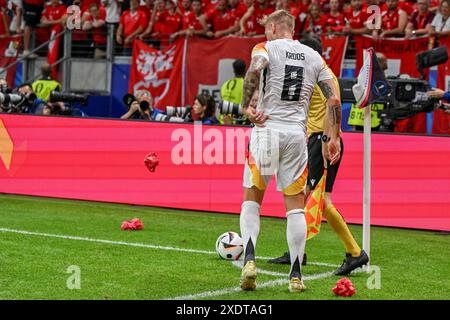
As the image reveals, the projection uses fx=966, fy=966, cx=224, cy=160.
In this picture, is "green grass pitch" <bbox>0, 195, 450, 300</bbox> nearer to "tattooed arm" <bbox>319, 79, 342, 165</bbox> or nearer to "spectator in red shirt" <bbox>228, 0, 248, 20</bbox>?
"tattooed arm" <bbox>319, 79, 342, 165</bbox>

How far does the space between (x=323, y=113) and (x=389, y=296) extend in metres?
2.21

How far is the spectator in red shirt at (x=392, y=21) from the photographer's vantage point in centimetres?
1673

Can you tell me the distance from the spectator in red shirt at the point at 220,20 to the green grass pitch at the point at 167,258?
592 cm

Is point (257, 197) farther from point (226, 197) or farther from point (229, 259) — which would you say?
point (226, 197)

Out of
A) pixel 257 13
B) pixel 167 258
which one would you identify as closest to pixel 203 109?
pixel 257 13

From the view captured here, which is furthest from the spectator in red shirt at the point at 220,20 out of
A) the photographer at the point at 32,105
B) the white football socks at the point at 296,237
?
the white football socks at the point at 296,237

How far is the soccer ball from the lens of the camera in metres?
9.66

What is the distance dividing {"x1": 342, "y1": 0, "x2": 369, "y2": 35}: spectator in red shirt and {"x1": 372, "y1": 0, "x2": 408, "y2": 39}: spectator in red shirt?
0.32 meters

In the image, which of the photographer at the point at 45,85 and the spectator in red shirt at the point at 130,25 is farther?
the spectator in red shirt at the point at 130,25

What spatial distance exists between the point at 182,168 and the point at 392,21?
17.5 ft

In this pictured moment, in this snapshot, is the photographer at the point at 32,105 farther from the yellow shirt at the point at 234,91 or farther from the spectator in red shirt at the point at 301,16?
the spectator in red shirt at the point at 301,16

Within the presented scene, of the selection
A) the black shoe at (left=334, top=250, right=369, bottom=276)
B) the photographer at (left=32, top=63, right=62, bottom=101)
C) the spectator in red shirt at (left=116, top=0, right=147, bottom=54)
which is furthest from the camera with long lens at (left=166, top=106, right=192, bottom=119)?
the black shoe at (left=334, top=250, right=369, bottom=276)

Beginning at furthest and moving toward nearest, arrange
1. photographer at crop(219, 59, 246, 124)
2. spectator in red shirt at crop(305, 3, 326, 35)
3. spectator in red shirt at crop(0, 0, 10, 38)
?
spectator in red shirt at crop(0, 0, 10, 38), spectator in red shirt at crop(305, 3, 326, 35), photographer at crop(219, 59, 246, 124)

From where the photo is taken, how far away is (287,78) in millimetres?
8078
